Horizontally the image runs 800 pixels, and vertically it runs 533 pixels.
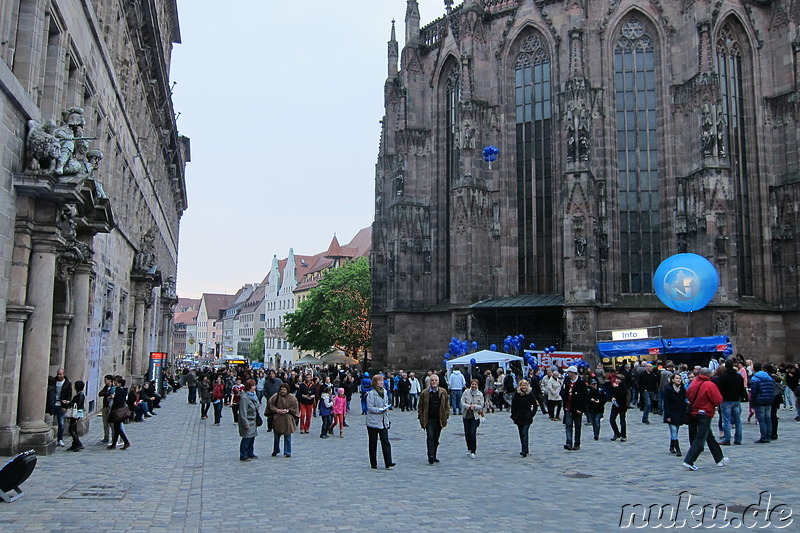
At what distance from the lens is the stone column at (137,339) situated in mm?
28000

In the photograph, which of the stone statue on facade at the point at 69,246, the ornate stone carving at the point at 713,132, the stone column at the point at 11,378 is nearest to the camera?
the stone column at the point at 11,378

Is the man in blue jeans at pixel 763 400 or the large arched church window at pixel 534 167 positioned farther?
the large arched church window at pixel 534 167

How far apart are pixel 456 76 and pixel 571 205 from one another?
1157cm

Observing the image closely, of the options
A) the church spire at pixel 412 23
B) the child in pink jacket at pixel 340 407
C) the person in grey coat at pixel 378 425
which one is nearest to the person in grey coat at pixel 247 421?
the person in grey coat at pixel 378 425

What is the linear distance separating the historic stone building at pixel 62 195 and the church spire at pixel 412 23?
2104 centimetres

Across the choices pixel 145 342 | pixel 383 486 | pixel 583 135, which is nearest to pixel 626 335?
pixel 583 135

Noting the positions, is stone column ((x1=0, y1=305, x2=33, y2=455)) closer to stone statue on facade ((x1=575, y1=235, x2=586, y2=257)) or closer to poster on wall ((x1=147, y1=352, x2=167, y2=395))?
poster on wall ((x1=147, y1=352, x2=167, y2=395))

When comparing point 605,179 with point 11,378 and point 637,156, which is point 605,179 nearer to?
point 637,156

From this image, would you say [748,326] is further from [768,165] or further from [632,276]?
[768,165]

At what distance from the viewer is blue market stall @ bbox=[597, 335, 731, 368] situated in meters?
29.0

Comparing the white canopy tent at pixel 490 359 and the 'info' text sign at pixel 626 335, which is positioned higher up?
the 'info' text sign at pixel 626 335

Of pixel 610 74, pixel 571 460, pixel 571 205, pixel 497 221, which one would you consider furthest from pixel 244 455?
pixel 610 74

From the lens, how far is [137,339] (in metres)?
28.8

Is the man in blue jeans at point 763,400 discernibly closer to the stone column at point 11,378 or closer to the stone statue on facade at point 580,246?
the stone column at point 11,378
